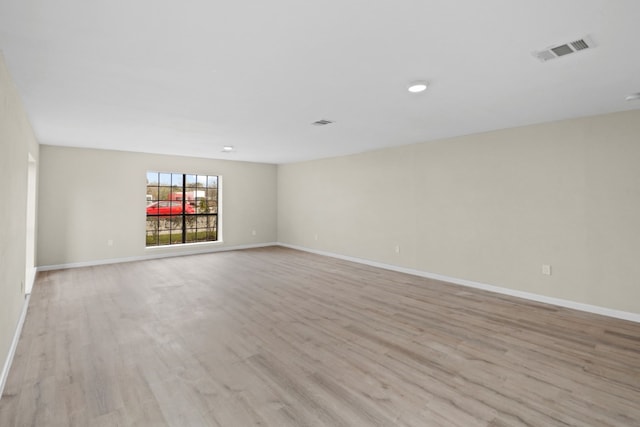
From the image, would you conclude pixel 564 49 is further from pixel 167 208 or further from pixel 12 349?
pixel 167 208

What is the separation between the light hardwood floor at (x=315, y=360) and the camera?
1.86 metres

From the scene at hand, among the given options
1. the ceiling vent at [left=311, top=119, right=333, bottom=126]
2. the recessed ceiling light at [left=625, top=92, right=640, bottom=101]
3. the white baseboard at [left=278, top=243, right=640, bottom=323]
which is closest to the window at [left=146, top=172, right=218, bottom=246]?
the white baseboard at [left=278, top=243, right=640, bottom=323]

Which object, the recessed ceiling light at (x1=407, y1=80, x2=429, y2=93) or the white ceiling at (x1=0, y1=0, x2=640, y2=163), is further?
the recessed ceiling light at (x1=407, y1=80, x2=429, y2=93)

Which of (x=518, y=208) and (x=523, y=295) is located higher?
(x=518, y=208)

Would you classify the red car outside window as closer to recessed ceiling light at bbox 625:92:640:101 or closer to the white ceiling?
the white ceiling

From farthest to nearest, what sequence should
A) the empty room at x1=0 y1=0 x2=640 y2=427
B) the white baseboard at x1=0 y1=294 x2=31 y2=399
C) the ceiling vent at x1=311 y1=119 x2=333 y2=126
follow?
the ceiling vent at x1=311 y1=119 x2=333 y2=126 → the white baseboard at x1=0 y1=294 x2=31 y2=399 → the empty room at x1=0 y1=0 x2=640 y2=427

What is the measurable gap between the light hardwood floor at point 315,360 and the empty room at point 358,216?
2 centimetres

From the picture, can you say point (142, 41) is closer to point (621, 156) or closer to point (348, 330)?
point (348, 330)

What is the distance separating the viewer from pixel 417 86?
267cm

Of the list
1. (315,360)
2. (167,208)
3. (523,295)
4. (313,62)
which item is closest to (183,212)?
(167,208)

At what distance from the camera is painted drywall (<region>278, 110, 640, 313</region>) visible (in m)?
3.46

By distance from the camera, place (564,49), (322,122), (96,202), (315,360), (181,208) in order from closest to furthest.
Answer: (564,49) → (315,360) → (322,122) → (96,202) → (181,208)

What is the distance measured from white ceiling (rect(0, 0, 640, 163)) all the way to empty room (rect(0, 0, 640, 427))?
0.8 inches

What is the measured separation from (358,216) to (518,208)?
295 cm
